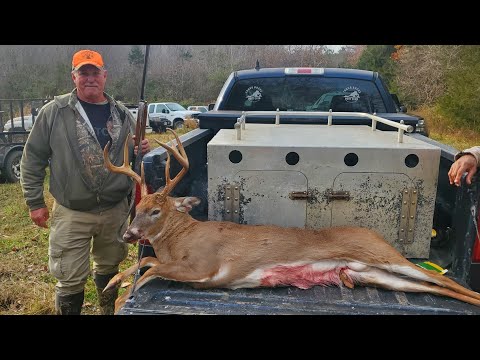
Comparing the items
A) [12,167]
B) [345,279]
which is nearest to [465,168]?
[345,279]

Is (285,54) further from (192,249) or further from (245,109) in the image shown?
(192,249)

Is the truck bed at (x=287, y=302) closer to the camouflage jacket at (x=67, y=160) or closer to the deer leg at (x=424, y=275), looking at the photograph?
the deer leg at (x=424, y=275)

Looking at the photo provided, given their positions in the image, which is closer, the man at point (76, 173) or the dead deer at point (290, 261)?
the dead deer at point (290, 261)

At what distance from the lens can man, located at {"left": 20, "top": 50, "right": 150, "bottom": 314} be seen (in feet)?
12.4

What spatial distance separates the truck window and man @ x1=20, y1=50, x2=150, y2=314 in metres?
1.80

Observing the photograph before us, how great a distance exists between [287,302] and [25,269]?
12.2 feet

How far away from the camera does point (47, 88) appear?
29.3m

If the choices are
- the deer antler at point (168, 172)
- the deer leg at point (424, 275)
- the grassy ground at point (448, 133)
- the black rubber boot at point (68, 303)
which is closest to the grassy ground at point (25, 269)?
the black rubber boot at point (68, 303)

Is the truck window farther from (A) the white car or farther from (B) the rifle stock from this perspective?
(A) the white car

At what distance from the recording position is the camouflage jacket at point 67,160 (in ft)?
12.3

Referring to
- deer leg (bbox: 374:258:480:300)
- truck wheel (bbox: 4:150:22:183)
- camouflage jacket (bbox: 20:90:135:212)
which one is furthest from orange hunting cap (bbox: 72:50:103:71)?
truck wheel (bbox: 4:150:22:183)

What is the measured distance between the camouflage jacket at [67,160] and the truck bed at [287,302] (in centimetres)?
117

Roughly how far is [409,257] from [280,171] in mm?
971

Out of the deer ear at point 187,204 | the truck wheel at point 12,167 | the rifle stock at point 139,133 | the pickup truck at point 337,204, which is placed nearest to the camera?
the pickup truck at point 337,204
